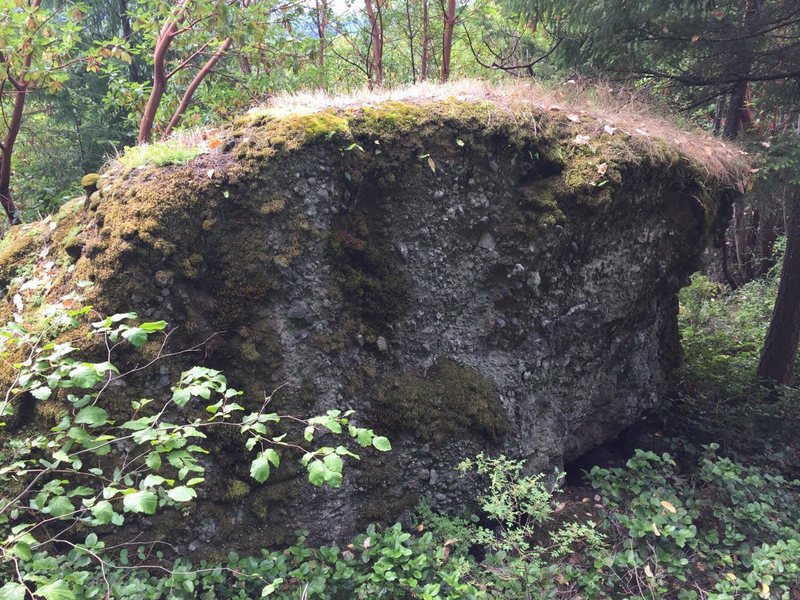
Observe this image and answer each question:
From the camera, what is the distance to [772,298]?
9523 millimetres

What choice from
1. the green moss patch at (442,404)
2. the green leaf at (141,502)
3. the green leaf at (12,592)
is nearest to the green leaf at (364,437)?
the green leaf at (141,502)

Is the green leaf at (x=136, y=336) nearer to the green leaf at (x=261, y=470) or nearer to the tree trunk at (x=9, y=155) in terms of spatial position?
the green leaf at (x=261, y=470)

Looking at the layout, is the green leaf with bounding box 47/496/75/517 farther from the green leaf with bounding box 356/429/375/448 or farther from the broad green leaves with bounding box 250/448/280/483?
the green leaf with bounding box 356/429/375/448

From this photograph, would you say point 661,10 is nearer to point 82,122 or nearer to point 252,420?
point 252,420

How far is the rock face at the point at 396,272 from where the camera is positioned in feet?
10.5

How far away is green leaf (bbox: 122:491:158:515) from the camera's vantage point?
1.47 metres

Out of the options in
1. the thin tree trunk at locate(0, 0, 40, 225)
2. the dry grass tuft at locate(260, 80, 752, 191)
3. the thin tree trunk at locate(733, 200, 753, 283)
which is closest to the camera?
the dry grass tuft at locate(260, 80, 752, 191)

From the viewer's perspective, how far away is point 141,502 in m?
1.50

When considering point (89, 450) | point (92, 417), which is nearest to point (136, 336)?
point (92, 417)

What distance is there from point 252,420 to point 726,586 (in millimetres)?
3268

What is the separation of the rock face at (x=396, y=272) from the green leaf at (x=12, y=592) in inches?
63.5

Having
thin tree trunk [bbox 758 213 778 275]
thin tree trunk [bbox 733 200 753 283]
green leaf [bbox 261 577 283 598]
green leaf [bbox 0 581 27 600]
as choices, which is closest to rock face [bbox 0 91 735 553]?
green leaf [bbox 261 577 283 598]

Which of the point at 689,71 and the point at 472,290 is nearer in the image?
the point at 472,290

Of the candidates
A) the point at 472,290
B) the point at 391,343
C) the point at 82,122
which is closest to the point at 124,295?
the point at 391,343
